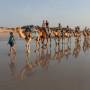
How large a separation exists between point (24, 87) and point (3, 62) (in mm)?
6595

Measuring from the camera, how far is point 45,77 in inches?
490

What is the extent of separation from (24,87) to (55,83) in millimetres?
1165

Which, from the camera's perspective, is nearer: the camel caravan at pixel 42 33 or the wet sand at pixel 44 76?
the wet sand at pixel 44 76

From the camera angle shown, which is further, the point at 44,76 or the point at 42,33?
the point at 42,33

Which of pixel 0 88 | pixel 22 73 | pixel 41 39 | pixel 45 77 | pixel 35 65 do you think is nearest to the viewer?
pixel 0 88

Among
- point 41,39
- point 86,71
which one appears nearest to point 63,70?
point 86,71

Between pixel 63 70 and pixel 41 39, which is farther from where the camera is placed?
pixel 41 39

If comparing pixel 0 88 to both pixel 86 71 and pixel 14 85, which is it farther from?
pixel 86 71

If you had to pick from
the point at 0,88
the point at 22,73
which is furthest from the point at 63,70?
the point at 0,88

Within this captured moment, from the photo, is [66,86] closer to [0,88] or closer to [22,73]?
[0,88]

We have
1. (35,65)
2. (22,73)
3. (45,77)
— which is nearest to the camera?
(45,77)

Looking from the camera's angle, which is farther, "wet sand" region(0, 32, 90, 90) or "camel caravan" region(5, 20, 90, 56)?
"camel caravan" region(5, 20, 90, 56)

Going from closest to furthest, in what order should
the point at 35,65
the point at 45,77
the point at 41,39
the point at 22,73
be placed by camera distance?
the point at 45,77 < the point at 22,73 < the point at 35,65 < the point at 41,39

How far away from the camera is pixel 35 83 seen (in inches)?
442
